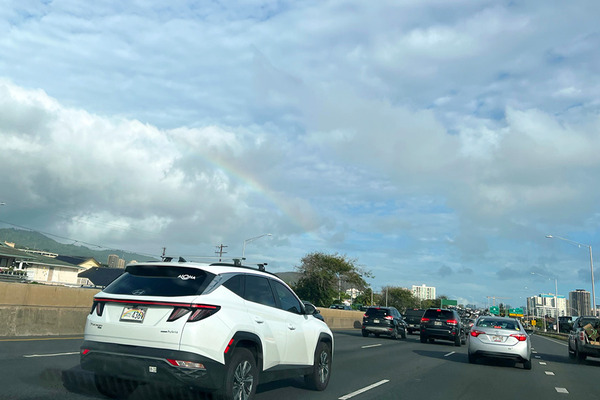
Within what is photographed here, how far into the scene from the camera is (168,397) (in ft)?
24.6

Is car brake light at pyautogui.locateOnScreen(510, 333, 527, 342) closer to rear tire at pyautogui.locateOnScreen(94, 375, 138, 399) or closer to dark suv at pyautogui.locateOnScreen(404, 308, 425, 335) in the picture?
rear tire at pyautogui.locateOnScreen(94, 375, 138, 399)

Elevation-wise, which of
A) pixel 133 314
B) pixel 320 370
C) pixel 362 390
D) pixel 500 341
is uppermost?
pixel 133 314

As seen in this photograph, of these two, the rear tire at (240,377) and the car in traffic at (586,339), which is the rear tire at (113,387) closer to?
the rear tire at (240,377)

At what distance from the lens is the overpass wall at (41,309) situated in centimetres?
1499

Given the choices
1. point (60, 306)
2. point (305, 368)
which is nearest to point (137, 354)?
point (305, 368)

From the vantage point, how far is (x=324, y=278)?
2872 inches

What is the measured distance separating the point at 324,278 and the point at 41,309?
5846 centimetres

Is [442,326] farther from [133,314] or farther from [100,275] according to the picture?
[100,275]

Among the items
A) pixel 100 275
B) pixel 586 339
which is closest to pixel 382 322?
pixel 586 339

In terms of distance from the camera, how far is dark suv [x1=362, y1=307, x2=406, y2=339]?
29.7 metres

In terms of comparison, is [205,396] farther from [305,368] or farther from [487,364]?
[487,364]

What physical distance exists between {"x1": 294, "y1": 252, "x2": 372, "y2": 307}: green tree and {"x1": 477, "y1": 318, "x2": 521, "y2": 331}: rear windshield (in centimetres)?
5411

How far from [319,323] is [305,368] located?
998mm

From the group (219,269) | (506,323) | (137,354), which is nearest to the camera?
(137,354)
